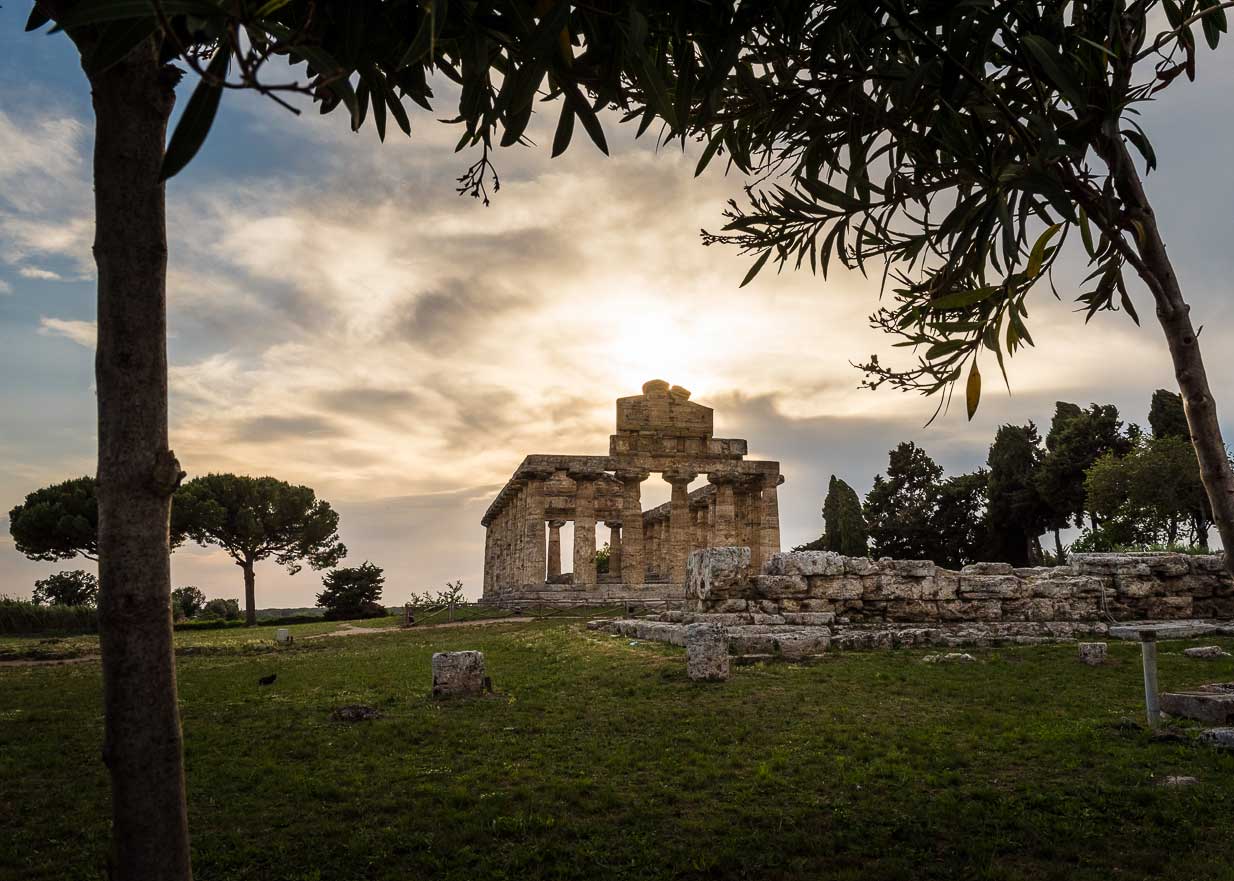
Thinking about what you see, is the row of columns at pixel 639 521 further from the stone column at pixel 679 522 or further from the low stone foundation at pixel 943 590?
the low stone foundation at pixel 943 590

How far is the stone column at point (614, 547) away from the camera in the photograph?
54.0 metres

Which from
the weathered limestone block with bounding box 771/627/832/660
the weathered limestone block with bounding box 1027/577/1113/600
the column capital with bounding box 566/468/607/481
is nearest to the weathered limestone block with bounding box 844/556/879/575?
the weathered limestone block with bounding box 1027/577/1113/600

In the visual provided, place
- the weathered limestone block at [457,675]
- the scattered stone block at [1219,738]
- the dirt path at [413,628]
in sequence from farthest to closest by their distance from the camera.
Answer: the dirt path at [413,628]
the weathered limestone block at [457,675]
the scattered stone block at [1219,738]

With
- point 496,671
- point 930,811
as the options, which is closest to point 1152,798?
point 930,811

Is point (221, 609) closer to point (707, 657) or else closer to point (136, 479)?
point (707, 657)

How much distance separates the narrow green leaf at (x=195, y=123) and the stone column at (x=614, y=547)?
51233 millimetres

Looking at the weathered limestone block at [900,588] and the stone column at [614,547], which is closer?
the weathered limestone block at [900,588]

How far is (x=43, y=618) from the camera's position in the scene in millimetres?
33625

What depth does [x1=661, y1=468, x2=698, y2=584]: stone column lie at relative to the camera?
128ft

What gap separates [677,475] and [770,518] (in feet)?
16.9

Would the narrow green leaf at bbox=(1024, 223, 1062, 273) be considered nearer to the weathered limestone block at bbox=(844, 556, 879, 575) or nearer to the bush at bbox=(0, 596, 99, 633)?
the weathered limestone block at bbox=(844, 556, 879, 575)

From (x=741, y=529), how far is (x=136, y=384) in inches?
1533

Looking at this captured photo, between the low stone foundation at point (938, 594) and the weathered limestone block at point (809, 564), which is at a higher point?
the weathered limestone block at point (809, 564)

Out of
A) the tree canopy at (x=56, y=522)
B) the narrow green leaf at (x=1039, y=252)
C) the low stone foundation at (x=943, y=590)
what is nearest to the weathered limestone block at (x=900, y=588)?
the low stone foundation at (x=943, y=590)
